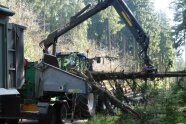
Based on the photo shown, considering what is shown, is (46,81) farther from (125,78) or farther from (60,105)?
(125,78)

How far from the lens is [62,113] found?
13812 millimetres

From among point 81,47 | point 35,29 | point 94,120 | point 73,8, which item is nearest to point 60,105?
point 94,120

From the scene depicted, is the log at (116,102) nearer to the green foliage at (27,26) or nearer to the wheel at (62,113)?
the wheel at (62,113)

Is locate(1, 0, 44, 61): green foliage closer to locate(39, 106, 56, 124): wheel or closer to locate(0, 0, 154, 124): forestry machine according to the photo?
locate(0, 0, 154, 124): forestry machine

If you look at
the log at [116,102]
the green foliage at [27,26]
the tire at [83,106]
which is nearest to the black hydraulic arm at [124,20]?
the tire at [83,106]

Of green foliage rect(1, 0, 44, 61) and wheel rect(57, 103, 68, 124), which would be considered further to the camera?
green foliage rect(1, 0, 44, 61)

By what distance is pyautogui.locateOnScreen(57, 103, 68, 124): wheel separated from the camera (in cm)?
1359

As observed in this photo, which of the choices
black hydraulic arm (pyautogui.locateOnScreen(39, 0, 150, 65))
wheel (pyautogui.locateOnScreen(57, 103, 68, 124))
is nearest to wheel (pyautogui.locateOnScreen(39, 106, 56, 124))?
wheel (pyautogui.locateOnScreen(57, 103, 68, 124))

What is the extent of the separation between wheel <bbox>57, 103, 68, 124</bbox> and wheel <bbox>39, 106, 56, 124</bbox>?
1.07 ft

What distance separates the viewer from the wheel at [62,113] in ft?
44.6

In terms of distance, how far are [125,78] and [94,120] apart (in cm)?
292

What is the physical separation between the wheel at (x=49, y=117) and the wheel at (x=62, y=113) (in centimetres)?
32

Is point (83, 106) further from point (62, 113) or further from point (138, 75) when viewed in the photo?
point (138, 75)

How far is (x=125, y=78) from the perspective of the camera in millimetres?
14383
